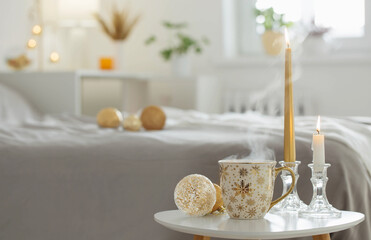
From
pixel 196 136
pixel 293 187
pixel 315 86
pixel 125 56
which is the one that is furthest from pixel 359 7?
pixel 293 187

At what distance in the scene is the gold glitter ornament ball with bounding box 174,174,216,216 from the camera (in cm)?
85

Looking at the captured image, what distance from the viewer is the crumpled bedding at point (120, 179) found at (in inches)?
45.9

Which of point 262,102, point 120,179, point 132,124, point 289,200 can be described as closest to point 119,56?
point 262,102

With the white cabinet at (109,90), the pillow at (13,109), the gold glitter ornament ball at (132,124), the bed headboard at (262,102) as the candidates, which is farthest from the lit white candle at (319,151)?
the bed headboard at (262,102)

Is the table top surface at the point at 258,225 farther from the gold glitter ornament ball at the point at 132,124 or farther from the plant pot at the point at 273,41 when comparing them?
the plant pot at the point at 273,41

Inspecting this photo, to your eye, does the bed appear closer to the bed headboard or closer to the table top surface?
the table top surface

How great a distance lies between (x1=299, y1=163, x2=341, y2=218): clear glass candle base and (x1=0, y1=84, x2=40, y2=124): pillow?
1.58 meters

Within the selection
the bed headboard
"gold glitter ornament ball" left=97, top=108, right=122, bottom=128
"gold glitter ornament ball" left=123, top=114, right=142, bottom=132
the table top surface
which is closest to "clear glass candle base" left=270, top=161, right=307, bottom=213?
the table top surface

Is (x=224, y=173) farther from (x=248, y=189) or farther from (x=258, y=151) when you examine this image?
(x=258, y=151)

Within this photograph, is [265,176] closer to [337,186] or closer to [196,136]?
[337,186]

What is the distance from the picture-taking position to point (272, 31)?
3438mm

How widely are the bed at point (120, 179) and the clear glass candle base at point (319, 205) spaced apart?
0.28m

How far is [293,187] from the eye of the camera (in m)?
0.85

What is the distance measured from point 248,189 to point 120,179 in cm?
45
